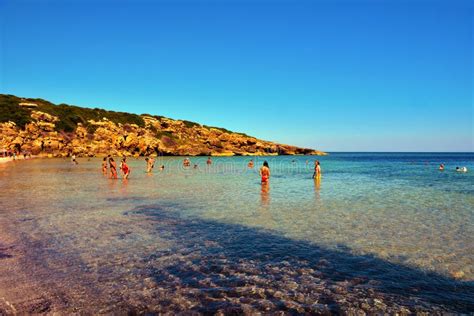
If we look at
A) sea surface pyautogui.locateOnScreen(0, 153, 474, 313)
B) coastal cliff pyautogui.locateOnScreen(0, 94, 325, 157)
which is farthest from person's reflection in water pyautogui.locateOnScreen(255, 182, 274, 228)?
coastal cliff pyautogui.locateOnScreen(0, 94, 325, 157)

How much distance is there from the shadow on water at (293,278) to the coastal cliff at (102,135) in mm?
108478

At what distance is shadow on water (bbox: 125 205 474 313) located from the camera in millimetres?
6098

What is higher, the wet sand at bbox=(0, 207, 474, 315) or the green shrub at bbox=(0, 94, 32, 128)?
the green shrub at bbox=(0, 94, 32, 128)

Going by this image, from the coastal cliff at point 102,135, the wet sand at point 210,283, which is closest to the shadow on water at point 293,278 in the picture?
the wet sand at point 210,283

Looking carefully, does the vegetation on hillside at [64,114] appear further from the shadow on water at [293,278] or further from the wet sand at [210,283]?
the shadow on water at [293,278]

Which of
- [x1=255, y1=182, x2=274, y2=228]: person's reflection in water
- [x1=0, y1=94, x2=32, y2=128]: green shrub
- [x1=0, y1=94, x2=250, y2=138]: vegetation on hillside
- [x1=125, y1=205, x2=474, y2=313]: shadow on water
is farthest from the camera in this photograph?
[x1=0, y1=94, x2=250, y2=138]: vegetation on hillside

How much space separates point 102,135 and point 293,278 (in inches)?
4735

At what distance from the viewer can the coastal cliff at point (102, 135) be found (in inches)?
4026

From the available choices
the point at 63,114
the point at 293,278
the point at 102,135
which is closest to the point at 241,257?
the point at 293,278

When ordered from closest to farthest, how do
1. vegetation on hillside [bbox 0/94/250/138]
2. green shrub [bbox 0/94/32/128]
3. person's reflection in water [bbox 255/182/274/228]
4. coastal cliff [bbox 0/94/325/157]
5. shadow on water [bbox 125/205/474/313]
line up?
shadow on water [bbox 125/205/474/313] → person's reflection in water [bbox 255/182/274/228] → coastal cliff [bbox 0/94/325/157] → green shrub [bbox 0/94/32/128] → vegetation on hillside [bbox 0/94/250/138]

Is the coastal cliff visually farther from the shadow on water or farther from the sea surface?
the shadow on water

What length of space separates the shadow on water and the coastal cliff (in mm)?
108478

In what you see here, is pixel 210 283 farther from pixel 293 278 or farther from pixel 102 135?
pixel 102 135

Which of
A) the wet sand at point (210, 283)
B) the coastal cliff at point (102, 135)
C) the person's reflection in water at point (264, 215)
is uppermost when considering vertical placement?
the coastal cliff at point (102, 135)
